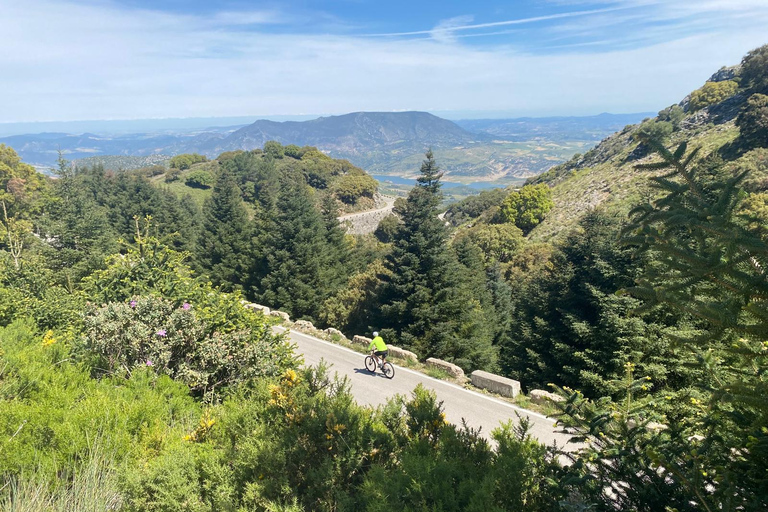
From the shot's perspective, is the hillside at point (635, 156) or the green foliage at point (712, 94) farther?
the green foliage at point (712, 94)

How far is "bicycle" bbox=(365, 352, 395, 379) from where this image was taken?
11.2 metres

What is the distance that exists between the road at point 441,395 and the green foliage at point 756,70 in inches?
2095

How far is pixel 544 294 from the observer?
11695 mm

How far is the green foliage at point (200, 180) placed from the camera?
7412cm

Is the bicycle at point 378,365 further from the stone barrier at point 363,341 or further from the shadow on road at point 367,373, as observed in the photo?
the stone barrier at point 363,341

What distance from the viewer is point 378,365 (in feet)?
38.2

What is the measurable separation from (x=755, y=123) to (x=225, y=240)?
47.0m

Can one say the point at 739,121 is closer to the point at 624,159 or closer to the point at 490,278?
the point at 624,159

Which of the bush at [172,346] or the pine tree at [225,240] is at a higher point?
the bush at [172,346]

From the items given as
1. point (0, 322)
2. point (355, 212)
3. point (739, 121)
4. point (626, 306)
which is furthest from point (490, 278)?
point (355, 212)

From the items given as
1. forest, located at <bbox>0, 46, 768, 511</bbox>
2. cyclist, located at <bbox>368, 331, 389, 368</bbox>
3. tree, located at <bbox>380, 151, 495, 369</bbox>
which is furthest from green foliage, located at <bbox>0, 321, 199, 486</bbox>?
tree, located at <bbox>380, 151, 495, 369</bbox>

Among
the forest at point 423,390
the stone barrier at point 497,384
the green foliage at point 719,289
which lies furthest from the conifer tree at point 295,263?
the green foliage at point 719,289

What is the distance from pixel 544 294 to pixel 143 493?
35.3ft

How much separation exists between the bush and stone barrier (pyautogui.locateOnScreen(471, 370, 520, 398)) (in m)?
5.66
